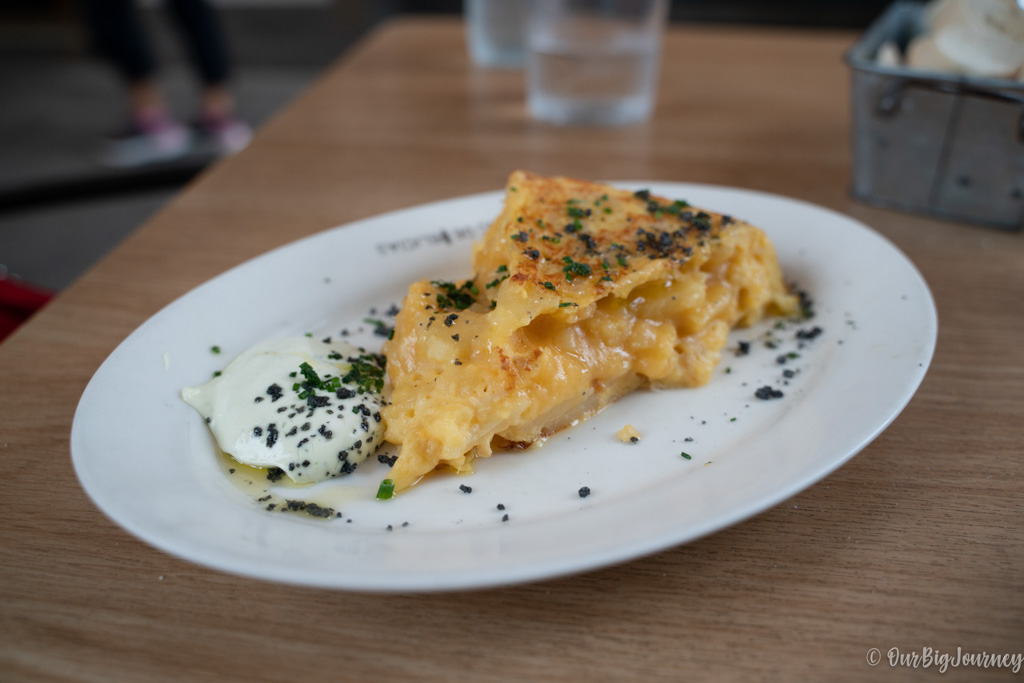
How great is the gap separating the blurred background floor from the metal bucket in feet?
10.5

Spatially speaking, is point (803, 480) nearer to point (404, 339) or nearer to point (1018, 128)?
point (404, 339)

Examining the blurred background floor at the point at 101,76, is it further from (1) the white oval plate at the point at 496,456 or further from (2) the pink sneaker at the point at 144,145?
(1) the white oval plate at the point at 496,456

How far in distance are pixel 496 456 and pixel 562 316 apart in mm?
265

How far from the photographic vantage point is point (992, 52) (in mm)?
1836

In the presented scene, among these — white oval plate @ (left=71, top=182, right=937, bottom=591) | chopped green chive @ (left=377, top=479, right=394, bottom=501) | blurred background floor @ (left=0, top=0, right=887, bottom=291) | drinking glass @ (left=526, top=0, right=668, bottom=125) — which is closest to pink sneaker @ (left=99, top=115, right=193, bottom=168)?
blurred background floor @ (left=0, top=0, right=887, bottom=291)

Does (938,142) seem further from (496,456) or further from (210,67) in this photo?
(210,67)

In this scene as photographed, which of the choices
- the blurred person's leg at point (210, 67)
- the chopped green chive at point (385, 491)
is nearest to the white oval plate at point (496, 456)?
the chopped green chive at point (385, 491)

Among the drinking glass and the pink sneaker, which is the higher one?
the drinking glass

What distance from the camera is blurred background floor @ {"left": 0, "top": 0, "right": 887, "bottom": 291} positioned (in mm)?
4391

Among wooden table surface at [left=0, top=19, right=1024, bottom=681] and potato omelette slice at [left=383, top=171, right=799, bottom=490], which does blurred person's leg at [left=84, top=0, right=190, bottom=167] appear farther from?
potato omelette slice at [left=383, top=171, right=799, bottom=490]

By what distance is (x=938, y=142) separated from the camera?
1969 millimetres

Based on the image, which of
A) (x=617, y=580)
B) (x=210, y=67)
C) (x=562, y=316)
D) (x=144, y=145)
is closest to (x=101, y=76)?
(x=144, y=145)

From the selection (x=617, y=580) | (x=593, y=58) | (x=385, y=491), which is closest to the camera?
(x=617, y=580)

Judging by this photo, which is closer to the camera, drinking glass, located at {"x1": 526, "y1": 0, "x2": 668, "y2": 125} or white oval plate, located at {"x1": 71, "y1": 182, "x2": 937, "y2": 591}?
white oval plate, located at {"x1": 71, "y1": 182, "x2": 937, "y2": 591}
